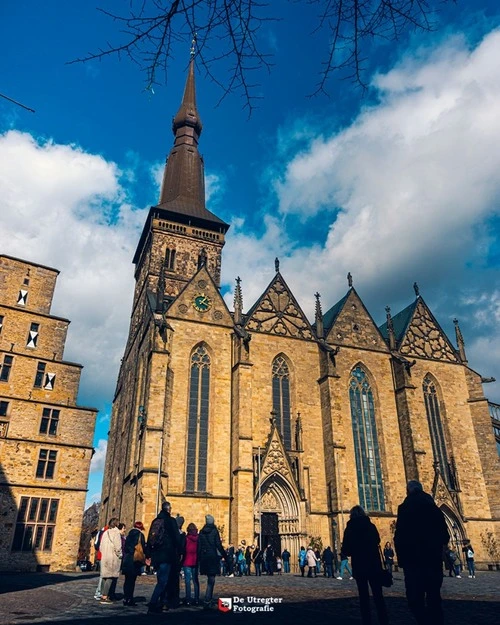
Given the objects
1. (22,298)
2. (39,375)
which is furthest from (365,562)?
(22,298)

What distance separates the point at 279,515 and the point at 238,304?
11519 mm

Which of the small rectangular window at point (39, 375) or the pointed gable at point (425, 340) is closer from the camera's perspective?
the small rectangular window at point (39, 375)

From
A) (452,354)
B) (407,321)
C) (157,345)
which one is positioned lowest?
(157,345)

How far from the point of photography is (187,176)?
42219 mm

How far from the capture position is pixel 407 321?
33.5 m

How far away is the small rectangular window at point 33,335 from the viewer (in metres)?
25.4

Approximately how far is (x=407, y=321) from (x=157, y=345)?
17789 millimetres

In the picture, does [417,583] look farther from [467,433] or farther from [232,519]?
[467,433]

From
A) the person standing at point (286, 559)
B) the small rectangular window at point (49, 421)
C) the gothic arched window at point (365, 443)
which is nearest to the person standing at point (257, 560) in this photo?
the person standing at point (286, 559)

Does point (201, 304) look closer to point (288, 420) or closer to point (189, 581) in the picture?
point (288, 420)

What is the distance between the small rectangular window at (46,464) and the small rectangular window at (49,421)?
942 mm

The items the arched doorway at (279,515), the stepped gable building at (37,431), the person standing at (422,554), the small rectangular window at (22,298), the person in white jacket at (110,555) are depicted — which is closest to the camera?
the person standing at (422,554)

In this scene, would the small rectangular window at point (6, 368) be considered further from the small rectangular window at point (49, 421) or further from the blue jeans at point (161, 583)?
the blue jeans at point (161, 583)

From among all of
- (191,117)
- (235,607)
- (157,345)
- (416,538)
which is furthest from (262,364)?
(191,117)
